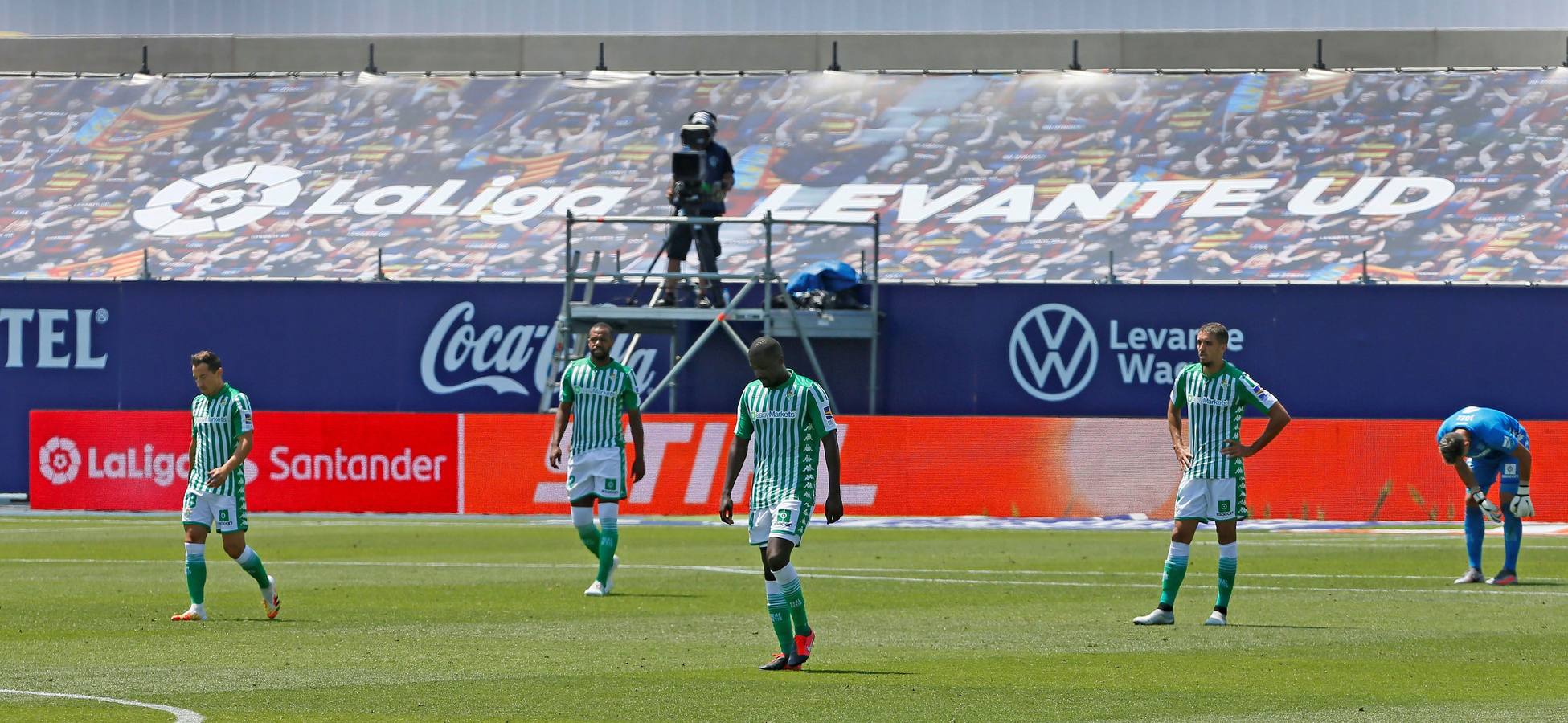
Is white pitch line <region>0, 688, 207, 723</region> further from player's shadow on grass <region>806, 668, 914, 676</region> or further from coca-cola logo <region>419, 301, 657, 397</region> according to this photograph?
coca-cola logo <region>419, 301, 657, 397</region>

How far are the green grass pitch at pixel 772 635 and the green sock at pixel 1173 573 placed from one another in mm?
315

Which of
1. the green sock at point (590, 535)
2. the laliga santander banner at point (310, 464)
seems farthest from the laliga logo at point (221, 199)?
the green sock at point (590, 535)

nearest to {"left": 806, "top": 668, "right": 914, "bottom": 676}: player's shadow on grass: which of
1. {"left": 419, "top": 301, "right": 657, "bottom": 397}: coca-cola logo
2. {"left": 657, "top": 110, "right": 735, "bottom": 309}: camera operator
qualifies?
{"left": 657, "top": 110, "right": 735, "bottom": 309}: camera operator

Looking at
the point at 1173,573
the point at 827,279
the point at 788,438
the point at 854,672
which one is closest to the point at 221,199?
the point at 827,279

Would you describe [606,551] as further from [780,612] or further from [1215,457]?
[780,612]

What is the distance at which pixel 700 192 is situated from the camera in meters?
30.6

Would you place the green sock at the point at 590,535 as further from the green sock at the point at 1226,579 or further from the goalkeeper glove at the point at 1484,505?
the goalkeeper glove at the point at 1484,505

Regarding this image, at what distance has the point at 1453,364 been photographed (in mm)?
31062

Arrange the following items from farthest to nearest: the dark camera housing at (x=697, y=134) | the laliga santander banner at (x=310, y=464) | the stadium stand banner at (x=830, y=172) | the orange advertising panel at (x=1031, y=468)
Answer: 1. the stadium stand banner at (x=830, y=172)
2. the dark camera housing at (x=697, y=134)
3. the laliga santander banner at (x=310, y=464)
4. the orange advertising panel at (x=1031, y=468)

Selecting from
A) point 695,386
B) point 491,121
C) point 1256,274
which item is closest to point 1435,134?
point 1256,274

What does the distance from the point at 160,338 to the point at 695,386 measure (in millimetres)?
8226

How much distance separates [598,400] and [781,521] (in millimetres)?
5661

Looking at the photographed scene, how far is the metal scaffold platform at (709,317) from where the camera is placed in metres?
30.7

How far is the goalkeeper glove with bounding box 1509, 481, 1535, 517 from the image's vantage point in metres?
17.3
